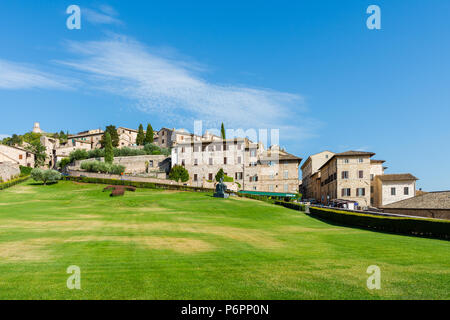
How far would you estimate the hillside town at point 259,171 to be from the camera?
59469 mm

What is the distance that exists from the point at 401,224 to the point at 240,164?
55375 mm

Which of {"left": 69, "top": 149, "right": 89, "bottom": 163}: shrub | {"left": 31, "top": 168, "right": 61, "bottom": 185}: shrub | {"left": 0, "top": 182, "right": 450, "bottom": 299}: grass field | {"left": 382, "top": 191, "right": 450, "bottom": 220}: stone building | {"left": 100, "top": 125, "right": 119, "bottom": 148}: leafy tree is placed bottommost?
{"left": 382, "top": 191, "right": 450, "bottom": 220}: stone building

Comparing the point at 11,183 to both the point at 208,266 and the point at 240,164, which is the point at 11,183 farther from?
the point at 208,266

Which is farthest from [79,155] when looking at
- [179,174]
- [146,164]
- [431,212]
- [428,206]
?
[431,212]

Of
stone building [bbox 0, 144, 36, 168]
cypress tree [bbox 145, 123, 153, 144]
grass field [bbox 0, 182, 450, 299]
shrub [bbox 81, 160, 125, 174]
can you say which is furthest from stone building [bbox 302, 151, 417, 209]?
stone building [bbox 0, 144, 36, 168]

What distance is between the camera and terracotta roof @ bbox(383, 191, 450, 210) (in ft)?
122

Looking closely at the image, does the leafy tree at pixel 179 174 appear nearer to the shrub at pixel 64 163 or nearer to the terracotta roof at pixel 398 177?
the shrub at pixel 64 163

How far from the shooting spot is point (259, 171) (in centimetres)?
7662

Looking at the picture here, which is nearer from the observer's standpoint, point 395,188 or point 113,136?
point 395,188

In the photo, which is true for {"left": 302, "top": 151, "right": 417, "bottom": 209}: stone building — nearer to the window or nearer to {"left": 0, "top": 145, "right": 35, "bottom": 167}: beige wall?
the window

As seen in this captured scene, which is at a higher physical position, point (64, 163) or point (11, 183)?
point (64, 163)

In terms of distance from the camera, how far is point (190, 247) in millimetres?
15047

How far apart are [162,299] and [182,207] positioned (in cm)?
3329

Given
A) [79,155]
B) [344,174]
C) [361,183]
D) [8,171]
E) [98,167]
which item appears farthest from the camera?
[79,155]
